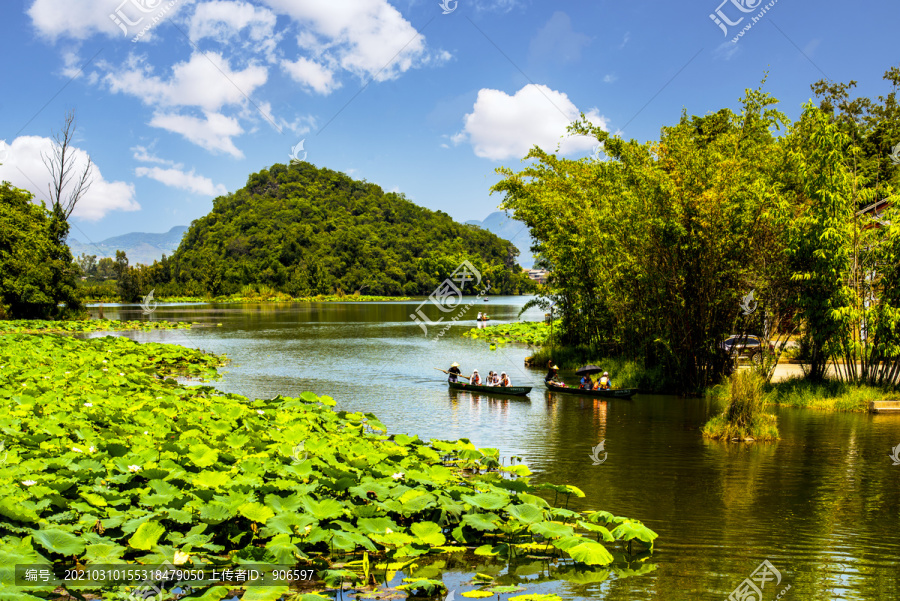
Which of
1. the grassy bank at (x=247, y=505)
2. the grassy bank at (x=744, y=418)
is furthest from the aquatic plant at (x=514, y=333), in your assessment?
the grassy bank at (x=247, y=505)

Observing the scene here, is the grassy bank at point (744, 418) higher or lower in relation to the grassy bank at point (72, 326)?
lower

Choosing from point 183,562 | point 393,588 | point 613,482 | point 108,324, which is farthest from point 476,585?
point 108,324

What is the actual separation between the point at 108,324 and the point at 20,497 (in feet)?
143

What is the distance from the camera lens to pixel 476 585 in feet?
19.5

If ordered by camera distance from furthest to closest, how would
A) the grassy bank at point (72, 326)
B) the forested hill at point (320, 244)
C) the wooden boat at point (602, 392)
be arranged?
the forested hill at point (320, 244), the grassy bank at point (72, 326), the wooden boat at point (602, 392)

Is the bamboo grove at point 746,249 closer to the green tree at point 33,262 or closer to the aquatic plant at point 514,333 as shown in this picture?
the aquatic plant at point 514,333

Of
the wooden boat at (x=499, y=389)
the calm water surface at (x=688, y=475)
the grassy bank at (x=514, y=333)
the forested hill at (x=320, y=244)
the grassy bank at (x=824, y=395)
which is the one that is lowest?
the calm water surface at (x=688, y=475)

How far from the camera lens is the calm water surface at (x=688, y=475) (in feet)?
21.1

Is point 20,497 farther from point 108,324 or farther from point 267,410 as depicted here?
point 108,324

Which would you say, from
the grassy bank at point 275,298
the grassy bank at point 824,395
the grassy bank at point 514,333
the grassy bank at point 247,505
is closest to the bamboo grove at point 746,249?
the grassy bank at point 824,395

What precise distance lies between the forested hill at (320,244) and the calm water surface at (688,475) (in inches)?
3029

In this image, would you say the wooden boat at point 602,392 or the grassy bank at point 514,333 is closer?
the wooden boat at point 602,392

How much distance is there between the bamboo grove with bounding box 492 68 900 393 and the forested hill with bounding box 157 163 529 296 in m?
74.2

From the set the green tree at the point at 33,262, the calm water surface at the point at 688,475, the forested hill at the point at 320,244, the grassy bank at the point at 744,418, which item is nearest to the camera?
the calm water surface at the point at 688,475
